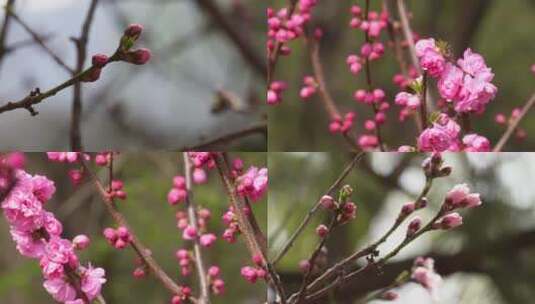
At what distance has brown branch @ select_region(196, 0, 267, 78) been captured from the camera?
1.90 meters

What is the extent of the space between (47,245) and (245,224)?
7.9 inches

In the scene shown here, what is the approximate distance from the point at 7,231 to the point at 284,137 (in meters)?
0.49

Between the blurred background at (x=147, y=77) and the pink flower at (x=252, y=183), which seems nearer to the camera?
the pink flower at (x=252, y=183)

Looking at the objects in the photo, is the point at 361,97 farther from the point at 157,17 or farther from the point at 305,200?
the point at 157,17

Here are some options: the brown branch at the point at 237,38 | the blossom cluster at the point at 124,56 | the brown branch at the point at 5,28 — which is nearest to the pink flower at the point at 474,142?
the blossom cluster at the point at 124,56

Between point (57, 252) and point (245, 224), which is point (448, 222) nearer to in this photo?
point (245, 224)

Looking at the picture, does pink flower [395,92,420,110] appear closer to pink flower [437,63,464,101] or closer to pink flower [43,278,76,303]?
pink flower [437,63,464,101]

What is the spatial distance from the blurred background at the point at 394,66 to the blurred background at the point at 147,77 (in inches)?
3.8

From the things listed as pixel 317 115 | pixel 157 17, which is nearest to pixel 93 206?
pixel 317 115

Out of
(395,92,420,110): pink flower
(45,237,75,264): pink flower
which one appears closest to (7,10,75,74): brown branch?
(45,237,75,264): pink flower

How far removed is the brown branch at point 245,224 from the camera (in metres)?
0.86

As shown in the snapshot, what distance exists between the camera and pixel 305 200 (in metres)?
1.33

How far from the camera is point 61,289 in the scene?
85 centimetres

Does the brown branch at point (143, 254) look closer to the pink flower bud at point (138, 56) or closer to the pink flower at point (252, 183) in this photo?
the pink flower at point (252, 183)
